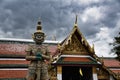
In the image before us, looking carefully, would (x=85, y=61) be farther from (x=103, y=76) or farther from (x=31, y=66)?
(x=31, y=66)

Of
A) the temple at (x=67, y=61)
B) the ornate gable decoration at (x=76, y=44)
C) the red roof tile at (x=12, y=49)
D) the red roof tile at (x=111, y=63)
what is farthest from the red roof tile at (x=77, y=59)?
the red roof tile at (x=111, y=63)

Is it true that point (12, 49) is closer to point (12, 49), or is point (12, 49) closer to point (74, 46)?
point (12, 49)

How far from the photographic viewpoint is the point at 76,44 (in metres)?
14.2

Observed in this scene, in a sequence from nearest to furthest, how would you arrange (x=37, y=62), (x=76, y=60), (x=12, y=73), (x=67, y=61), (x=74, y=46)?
1. (x=37, y=62)
2. (x=12, y=73)
3. (x=67, y=61)
4. (x=76, y=60)
5. (x=74, y=46)

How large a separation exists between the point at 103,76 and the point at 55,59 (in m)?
3.13

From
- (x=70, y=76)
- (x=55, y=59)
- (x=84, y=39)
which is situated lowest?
Answer: (x=70, y=76)

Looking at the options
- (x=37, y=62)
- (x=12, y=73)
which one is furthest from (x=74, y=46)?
(x=37, y=62)

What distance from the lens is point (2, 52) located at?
559 inches

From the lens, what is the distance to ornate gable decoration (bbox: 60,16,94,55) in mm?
13898

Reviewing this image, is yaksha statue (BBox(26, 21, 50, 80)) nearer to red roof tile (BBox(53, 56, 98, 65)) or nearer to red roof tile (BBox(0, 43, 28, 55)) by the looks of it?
red roof tile (BBox(53, 56, 98, 65))

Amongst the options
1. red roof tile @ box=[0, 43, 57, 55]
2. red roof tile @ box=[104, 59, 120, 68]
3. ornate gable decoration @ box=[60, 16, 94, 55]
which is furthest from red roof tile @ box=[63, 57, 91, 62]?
red roof tile @ box=[104, 59, 120, 68]

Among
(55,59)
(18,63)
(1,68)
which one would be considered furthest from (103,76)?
(1,68)

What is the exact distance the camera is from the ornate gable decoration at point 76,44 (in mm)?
13898

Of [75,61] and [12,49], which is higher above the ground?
[12,49]
